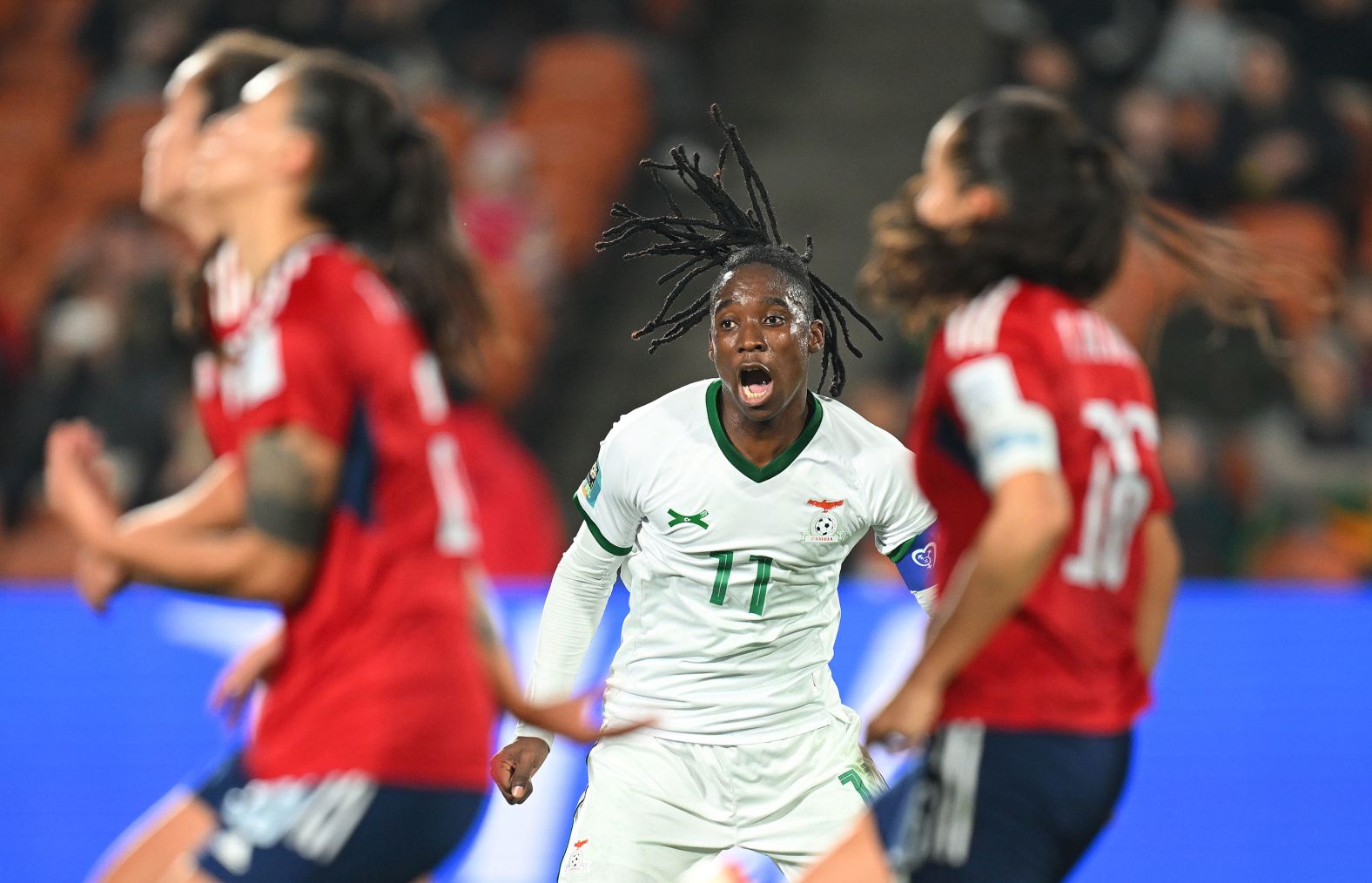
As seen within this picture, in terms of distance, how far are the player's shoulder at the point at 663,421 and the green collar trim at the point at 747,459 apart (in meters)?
0.02

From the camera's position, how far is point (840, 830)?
2.99 meters

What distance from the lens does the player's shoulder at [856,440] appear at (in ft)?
9.73

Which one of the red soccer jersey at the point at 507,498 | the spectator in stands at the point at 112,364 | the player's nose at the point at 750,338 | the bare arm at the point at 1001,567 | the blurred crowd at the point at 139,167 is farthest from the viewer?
the blurred crowd at the point at 139,167

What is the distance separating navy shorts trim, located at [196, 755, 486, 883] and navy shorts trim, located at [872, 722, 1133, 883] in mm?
664

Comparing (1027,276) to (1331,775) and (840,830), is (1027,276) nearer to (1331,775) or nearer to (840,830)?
(840,830)

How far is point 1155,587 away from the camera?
9.52ft

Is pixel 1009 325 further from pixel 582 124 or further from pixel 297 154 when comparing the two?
pixel 582 124

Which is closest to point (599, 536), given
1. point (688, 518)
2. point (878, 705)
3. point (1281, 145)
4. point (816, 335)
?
point (688, 518)

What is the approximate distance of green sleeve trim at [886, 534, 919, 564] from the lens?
2.98 meters

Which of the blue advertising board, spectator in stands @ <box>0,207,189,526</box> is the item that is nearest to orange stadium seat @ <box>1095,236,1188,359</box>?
the blue advertising board

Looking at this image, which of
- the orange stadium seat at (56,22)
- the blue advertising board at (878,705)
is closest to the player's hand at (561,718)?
the blue advertising board at (878,705)

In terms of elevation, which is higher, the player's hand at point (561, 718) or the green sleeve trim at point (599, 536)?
the green sleeve trim at point (599, 536)

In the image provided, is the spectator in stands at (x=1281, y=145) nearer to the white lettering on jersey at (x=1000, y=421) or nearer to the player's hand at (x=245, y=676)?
the white lettering on jersey at (x=1000, y=421)

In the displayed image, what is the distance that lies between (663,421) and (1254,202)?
19.2 ft
